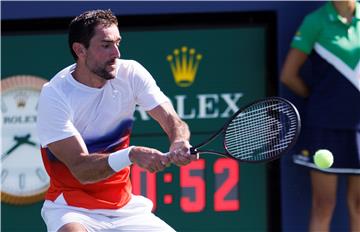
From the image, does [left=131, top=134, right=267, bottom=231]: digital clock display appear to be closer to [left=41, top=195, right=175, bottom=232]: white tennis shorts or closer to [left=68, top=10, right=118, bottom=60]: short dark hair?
[left=41, top=195, right=175, bottom=232]: white tennis shorts

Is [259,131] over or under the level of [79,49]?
under

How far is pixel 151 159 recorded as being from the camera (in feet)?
14.9

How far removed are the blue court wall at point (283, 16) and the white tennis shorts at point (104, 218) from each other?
1.84 metres

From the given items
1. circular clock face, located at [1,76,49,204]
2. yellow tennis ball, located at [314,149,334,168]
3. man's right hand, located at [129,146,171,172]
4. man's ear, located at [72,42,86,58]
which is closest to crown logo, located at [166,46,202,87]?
circular clock face, located at [1,76,49,204]

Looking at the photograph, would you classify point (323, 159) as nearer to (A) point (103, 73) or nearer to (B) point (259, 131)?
(B) point (259, 131)

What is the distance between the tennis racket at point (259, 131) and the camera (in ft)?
16.2

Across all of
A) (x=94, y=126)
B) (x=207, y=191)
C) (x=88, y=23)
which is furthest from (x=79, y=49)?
(x=207, y=191)

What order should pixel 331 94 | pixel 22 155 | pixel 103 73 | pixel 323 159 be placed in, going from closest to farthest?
pixel 103 73
pixel 323 159
pixel 331 94
pixel 22 155

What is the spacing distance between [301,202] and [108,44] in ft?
7.24

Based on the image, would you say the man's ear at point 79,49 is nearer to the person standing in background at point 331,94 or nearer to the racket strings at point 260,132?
the racket strings at point 260,132

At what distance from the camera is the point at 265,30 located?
6.75m

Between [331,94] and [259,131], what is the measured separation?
1.40 meters

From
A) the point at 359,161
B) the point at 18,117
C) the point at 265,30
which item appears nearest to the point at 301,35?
the point at 265,30

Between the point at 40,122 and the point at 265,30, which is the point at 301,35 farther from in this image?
the point at 40,122
